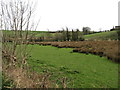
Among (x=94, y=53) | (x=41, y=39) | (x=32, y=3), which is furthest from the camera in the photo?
(x=41, y=39)

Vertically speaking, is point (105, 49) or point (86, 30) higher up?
point (86, 30)

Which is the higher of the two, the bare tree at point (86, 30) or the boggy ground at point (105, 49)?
the bare tree at point (86, 30)

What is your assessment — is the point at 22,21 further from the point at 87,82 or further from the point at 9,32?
the point at 87,82

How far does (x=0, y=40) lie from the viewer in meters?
6.96

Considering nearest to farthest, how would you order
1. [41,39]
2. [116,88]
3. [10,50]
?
1. [116,88]
2. [10,50]
3. [41,39]

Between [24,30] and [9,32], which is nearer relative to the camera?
[24,30]

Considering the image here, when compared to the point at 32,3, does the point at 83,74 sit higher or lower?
lower

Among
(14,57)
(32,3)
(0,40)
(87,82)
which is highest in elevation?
(32,3)

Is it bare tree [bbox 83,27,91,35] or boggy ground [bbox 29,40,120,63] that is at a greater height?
bare tree [bbox 83,27,91,35]

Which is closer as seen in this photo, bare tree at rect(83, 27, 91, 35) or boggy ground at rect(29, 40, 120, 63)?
boggy ground at rect(29, 40, 120, 63)

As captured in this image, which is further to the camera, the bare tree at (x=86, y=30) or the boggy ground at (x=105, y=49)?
the bare tree at (x=86, y=30)

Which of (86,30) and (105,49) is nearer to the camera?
(105,49)

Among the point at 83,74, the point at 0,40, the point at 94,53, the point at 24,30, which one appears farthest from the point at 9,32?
the point at 94,53

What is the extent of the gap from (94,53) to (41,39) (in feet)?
113
